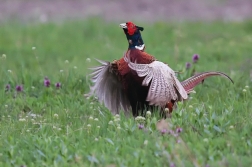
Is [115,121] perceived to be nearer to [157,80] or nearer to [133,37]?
[157,80]

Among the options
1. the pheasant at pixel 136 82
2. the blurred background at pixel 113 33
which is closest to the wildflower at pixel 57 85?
the blurred background at pixel 113 33

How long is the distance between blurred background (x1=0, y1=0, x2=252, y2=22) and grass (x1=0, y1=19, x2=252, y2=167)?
109 inches

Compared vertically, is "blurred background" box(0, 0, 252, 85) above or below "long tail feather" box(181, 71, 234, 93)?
below

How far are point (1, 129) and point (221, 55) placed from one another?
187 inches

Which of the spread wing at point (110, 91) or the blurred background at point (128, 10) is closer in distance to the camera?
the spread wing at point (110, 91)

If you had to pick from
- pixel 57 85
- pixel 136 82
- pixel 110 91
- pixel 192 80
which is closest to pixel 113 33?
pixel 57 85

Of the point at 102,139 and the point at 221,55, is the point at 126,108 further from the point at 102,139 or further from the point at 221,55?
the point at 221,55

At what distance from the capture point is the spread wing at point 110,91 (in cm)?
595

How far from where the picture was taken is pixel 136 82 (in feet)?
18.6

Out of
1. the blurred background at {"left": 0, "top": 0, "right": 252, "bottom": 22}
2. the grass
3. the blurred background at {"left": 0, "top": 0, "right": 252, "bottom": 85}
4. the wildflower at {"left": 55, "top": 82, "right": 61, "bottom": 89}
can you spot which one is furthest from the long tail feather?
the blurred background at {"left": 0, "top": 0, "right": 252, "bottom": 22}

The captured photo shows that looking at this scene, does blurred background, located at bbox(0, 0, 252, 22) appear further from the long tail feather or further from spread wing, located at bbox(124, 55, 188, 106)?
spread wing, located at bbox(124, 55, 188, 106)

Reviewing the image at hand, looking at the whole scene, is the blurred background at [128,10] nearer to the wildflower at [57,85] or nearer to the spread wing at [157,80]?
the wildflower at [57,85]

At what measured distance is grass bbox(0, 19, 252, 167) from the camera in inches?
183

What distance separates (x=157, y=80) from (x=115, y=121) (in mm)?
487
